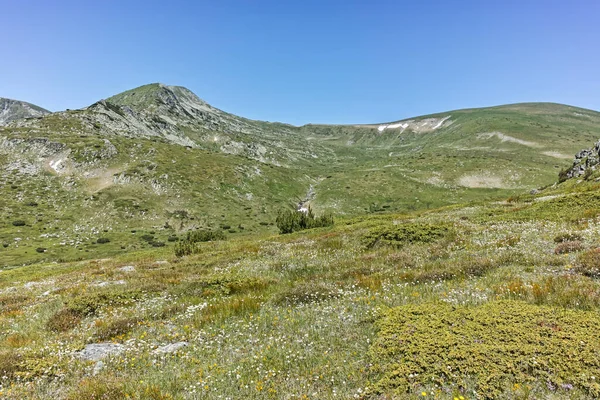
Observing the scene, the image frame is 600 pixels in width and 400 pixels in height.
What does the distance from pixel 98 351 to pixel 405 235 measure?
17177 mm

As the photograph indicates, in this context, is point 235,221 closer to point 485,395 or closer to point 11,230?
point 11,230

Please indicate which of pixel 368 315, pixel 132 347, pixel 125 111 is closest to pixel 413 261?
pixel 368 315

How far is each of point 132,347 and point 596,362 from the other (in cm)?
1073

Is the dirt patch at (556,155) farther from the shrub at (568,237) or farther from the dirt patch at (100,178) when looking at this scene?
the dirt patch at (100,178)

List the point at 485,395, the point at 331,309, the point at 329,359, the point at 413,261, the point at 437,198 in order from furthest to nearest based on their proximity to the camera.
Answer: the point at 437,198, the point at 413,261, the point at 331,309, the point at 329,359, the point at 485,395

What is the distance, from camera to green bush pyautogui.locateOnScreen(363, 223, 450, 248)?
62.5ft

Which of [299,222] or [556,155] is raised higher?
[556,155]

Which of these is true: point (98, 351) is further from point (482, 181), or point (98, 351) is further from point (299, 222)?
point (482, 181)

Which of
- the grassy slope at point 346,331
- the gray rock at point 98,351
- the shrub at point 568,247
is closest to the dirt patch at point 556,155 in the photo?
the grassy slope at point 346,331

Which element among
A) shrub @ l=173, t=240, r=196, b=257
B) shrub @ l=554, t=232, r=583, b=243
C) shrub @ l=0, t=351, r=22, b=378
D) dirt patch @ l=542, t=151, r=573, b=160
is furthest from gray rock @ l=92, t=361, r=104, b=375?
dirt patch @ l=542, t=151, r=573, b=160

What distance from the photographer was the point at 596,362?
5.42 metres

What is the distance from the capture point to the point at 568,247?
12750mm

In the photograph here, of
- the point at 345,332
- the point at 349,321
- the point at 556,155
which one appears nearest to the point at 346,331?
the point at 345,332

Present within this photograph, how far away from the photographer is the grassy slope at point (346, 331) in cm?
589
